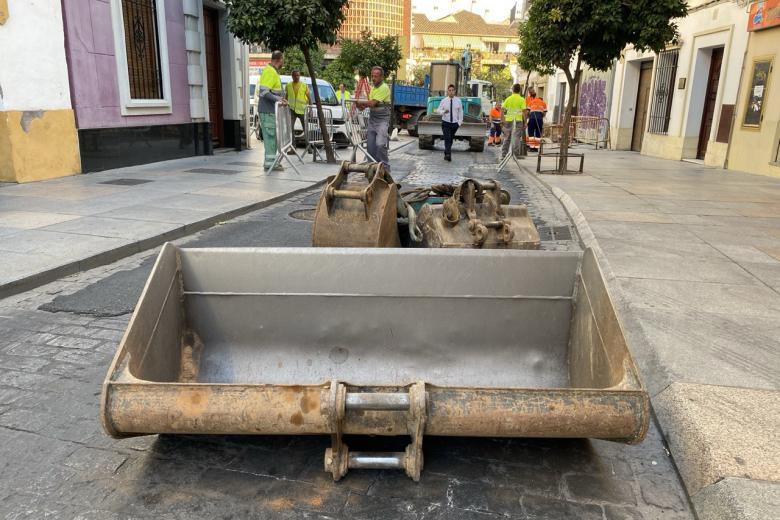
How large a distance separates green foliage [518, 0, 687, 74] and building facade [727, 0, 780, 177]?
276 centimetres

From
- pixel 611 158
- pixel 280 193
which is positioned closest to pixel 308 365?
pixel 280 193

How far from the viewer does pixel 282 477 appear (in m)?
2.44

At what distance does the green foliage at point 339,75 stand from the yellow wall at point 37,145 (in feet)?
114

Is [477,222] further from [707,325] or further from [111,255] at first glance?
[111,255]

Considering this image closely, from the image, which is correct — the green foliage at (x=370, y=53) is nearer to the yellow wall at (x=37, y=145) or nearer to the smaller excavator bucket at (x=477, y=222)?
the yellow wall at (x=37, y=145)

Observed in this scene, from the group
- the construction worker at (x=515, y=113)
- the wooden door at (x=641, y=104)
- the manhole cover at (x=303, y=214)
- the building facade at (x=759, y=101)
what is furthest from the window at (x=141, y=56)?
the wooden door at (x=641, y=104)

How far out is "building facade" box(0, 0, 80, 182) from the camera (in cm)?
898

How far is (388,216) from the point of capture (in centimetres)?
417

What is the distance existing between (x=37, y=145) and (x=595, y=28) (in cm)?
983

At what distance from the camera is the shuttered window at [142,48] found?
1170cm

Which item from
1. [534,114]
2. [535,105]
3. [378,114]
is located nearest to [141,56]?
[378,114]

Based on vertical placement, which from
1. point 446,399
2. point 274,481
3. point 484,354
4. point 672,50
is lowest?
point 274,481

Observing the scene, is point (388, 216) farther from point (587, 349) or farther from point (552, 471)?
point (552, 471)

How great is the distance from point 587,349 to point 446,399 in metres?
0.99
